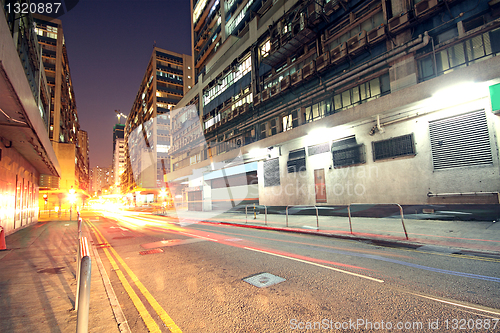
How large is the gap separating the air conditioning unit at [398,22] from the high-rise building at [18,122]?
59.0 feet

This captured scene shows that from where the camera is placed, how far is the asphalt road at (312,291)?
11.3 ft

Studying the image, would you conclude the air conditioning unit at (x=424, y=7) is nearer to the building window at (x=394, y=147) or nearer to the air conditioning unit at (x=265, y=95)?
the building window at (x=394, y=147)

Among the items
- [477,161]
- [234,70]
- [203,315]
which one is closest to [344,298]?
[203,315]

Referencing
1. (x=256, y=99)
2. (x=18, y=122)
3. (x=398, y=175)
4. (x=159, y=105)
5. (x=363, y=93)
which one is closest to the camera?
(x=18, y=122)

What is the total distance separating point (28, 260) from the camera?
25.1 feet

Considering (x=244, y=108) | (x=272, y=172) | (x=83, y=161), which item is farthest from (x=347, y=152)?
(x=83, y=161)

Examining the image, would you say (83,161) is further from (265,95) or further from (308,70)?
(308,70)

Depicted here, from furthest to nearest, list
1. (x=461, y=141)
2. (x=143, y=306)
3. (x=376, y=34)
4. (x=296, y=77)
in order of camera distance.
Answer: (x=296, y=77) → (x=376, y=34) → (x=461, y=141) → (x=143, y=306)

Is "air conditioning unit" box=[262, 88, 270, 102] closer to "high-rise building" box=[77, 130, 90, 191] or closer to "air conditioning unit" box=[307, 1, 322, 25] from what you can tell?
"air conditioning unit" box=[307, 1, 322, 25]

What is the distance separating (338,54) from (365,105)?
5939 millimetres

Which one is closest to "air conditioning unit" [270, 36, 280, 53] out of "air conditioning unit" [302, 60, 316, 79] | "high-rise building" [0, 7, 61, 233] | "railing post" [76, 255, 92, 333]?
"air conditioning unit" [302, 60, 316, 79]

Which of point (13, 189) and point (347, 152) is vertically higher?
point (347, 152)

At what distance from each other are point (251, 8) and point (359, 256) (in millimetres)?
34148

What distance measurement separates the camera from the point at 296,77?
22641 millimetres
